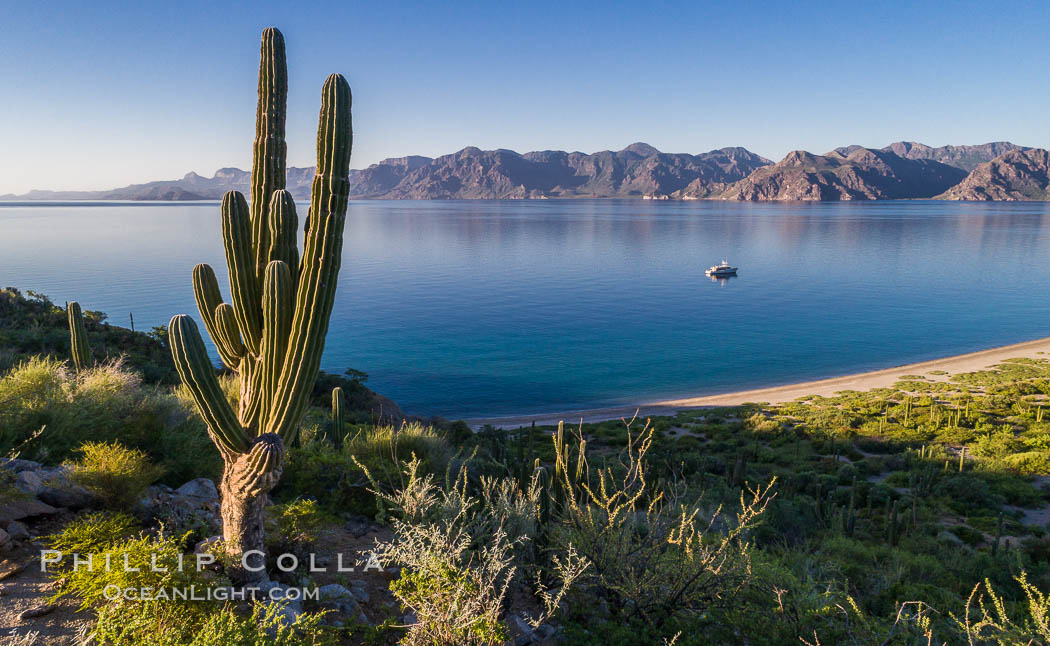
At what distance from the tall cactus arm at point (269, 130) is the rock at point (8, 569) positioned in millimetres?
3678

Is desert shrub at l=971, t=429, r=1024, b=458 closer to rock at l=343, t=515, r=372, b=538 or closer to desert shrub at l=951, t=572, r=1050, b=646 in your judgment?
desert shrub at l=951, t=572, r=1050, b=646

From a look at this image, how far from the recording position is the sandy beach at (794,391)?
28.5 metres

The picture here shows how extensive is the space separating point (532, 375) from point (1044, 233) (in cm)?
14720

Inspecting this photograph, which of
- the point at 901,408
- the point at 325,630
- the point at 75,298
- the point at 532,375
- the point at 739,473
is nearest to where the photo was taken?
the point at 325,630

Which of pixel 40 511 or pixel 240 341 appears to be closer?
pixel 40 511

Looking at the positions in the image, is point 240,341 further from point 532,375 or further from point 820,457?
point 532,375

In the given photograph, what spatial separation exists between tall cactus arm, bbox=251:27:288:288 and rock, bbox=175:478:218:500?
10.9 feet

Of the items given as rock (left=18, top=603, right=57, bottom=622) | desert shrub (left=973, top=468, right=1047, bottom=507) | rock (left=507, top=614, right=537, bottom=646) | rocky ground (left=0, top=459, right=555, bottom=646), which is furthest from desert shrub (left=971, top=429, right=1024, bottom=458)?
rock (left=18, top=603, right=57, bottom=622)

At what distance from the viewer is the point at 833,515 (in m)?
13.3

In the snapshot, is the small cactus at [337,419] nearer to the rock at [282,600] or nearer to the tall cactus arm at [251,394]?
the tall cactus arm at [251,394]

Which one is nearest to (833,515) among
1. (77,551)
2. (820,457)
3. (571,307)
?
(820,457)

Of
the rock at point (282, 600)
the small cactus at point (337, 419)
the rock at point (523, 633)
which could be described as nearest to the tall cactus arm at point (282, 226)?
the rock at point (282, 600)

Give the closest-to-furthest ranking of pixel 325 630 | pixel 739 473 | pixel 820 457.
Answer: pixel 325 630, pixel 739 473, pixel 820 457

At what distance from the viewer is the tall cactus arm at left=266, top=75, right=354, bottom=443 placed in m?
5.68
